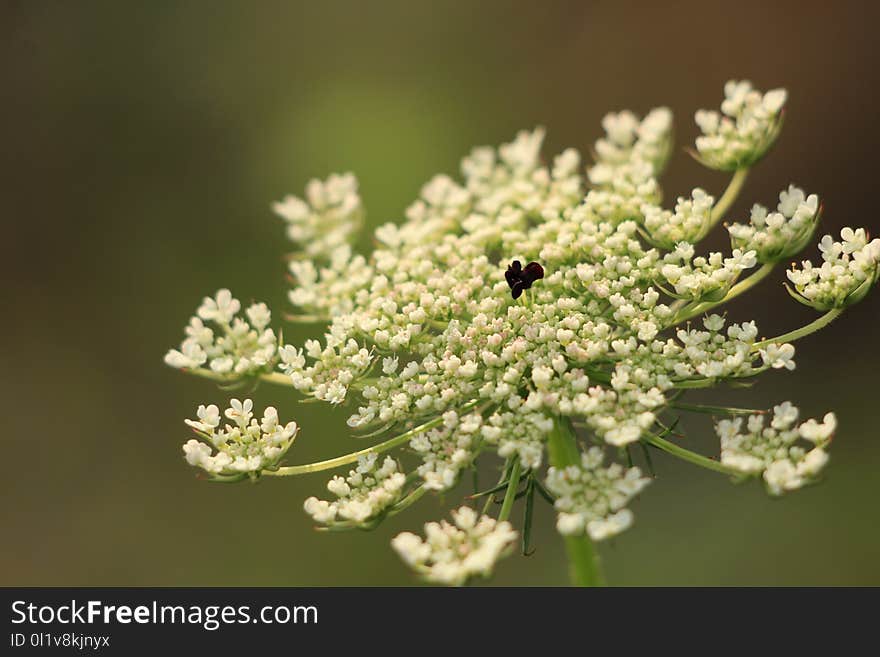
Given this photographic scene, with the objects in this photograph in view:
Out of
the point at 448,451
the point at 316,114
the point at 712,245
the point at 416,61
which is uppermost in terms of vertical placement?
the point at 416,61

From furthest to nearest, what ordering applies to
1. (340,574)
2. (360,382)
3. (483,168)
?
(340,574) → (483,168) → (360,382)

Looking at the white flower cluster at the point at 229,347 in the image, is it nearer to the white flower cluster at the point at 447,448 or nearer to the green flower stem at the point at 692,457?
the white flower cluster at the point at 447,448

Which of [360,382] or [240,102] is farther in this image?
[240,102]

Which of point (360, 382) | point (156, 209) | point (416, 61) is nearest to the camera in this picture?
point (360, 382)

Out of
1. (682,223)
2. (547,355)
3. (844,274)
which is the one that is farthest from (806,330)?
(547,355)

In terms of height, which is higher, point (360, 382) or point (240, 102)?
point (240, 102)

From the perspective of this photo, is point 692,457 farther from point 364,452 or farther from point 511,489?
point 364,452

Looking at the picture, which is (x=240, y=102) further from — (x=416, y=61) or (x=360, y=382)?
(x=360, y=382)

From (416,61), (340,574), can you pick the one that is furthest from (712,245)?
(340,574)
